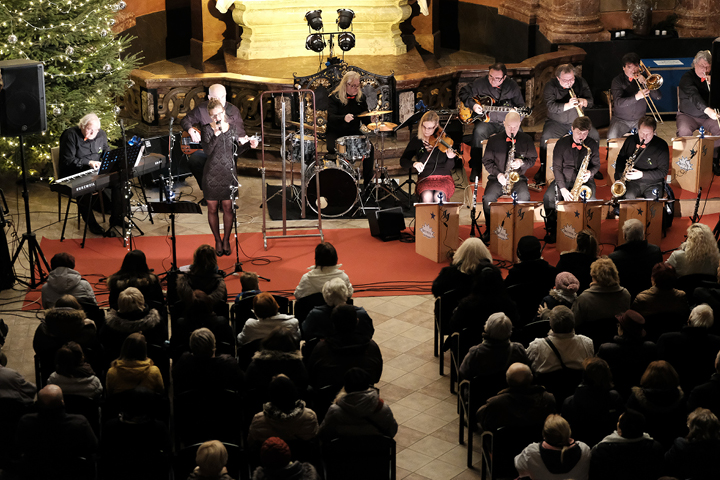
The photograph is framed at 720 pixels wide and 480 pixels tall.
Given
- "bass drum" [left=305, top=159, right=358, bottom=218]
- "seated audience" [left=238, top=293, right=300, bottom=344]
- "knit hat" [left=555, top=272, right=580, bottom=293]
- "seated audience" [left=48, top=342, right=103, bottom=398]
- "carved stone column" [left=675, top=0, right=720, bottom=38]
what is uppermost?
"carved stone column" [left=675, top=0, right=720, bottom=38]

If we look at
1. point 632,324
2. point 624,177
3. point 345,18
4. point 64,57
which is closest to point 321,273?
point 632,324

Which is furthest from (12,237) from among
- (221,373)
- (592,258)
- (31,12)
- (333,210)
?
(592,258)

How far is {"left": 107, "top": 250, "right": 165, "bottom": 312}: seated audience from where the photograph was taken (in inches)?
275

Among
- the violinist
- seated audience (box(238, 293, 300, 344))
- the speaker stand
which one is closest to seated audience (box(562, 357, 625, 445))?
seated audience (box(238, 293, 300, 344))

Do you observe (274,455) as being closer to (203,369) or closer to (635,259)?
(203,369)

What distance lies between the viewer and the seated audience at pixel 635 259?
7.61 m

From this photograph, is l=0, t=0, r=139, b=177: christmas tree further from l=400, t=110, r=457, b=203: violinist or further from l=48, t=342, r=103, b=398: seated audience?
l=48, t=342, r=103, b=398: seated audience

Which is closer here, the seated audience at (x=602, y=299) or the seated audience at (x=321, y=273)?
the seated audience at (x=602, y=299)

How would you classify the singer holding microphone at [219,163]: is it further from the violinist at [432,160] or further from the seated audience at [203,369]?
the seated audience at [203,369]

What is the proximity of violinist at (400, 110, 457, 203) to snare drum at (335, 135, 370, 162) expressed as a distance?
0.82 metres

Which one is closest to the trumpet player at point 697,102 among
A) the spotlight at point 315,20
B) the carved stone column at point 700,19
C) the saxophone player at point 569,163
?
the saxophone player at point 569,163

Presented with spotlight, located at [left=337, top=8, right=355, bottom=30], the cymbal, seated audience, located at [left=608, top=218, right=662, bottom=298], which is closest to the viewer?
seated audience, located at [left=608, top=218, right=662, bottom=298]

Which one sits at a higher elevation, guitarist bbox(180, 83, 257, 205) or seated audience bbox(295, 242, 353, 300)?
guitarist bbox(180, 83, 257, 205)

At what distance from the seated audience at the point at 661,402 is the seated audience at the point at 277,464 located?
79.5 inches
